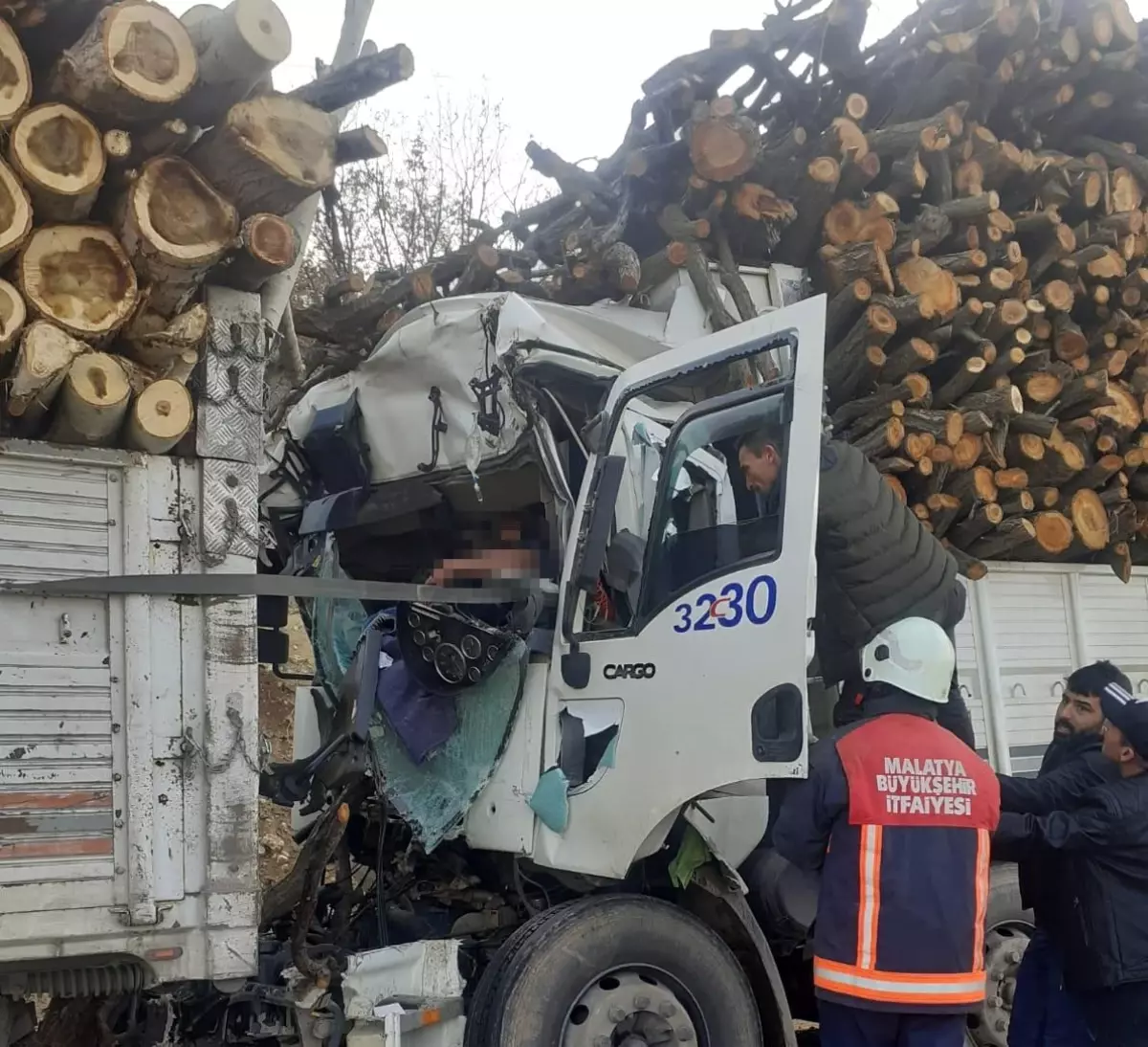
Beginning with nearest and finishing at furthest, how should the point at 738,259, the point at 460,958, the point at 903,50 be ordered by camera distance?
the point at 460,958, the point at 738,259, the point at 903,50

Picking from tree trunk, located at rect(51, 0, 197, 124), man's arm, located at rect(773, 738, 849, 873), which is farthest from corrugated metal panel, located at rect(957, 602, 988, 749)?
tree trunk, located at rect(51, 0, 197, 124)

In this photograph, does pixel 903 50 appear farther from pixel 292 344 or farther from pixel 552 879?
pixel 552 879

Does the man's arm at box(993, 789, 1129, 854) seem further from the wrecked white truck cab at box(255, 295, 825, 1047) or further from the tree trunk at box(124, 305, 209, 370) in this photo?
the tree trunk at box(124, 305, 209, 370)

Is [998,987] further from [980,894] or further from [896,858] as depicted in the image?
[896,858]

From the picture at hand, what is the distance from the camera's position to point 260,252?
3.21m

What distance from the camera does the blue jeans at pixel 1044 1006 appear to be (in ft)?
13.0

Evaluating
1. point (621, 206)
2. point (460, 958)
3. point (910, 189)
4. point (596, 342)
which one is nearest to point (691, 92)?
point (621, 206)

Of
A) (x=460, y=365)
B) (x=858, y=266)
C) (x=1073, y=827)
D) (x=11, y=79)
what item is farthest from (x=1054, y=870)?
(x=11, y=79)

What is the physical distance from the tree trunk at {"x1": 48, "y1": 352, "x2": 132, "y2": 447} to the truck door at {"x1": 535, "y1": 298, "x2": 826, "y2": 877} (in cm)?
145

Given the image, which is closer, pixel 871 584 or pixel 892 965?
pixel 892 965

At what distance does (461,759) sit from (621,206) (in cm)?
269

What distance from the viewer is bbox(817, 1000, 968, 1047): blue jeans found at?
316cm

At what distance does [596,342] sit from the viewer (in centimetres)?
437

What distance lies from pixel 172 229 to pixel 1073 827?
3.16 m
